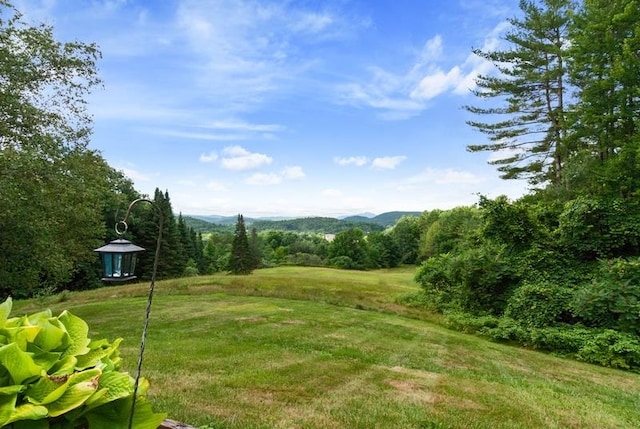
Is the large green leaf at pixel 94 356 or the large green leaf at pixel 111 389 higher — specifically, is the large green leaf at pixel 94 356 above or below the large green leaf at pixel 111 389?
above

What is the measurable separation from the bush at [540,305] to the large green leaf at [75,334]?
14442 mm

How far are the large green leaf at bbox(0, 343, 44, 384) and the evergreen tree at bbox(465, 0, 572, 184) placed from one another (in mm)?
20282

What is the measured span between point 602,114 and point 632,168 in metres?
2.76

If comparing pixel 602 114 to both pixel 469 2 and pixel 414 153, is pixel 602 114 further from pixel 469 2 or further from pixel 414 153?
pixel 414 153

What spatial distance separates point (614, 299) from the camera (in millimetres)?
11320

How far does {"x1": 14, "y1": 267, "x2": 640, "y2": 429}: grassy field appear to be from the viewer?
4465mm

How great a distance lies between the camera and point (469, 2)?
13.9m

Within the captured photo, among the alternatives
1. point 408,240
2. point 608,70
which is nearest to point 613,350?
point 608,70

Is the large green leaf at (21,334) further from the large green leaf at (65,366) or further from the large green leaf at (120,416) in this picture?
the large green leaf at (120,416)

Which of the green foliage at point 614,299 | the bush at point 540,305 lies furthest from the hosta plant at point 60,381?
the bush at point 540,305

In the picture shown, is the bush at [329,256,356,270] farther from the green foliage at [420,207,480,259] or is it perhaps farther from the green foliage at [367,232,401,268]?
the green foliage at [420,207,480,259]

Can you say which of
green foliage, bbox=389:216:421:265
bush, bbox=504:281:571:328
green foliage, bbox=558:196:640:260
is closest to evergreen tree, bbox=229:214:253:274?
green foliage, bbox=389:216:421:265

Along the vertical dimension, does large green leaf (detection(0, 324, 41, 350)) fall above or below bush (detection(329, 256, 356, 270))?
above

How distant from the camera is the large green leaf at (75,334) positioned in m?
1.72
